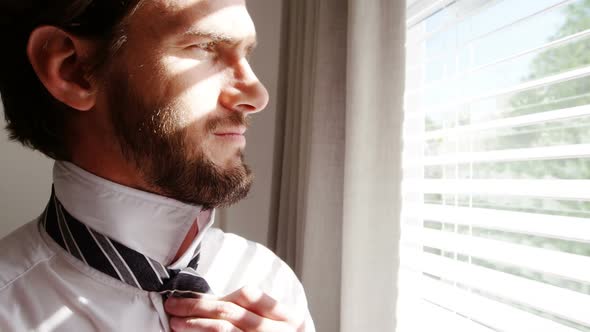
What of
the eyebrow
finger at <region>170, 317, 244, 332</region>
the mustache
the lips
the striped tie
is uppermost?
the eyebrow

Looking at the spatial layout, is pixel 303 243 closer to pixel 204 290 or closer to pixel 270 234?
pixel 270 234

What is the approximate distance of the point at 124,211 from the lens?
2.45ft

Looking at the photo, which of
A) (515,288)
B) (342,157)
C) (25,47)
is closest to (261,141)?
(342,157)

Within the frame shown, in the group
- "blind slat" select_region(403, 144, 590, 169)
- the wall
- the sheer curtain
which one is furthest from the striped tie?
the wall

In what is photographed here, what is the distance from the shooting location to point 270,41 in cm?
177

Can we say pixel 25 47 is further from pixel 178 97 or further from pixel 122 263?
pixel 122 263

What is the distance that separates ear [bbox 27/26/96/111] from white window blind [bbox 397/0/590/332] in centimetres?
88

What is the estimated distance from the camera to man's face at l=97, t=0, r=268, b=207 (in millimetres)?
776

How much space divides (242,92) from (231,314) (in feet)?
1.47

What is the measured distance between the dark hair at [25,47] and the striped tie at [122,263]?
202 mm

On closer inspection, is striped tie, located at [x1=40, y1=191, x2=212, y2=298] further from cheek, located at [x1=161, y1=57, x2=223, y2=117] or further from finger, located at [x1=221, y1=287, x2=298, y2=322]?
cheek, located at [x1=161, y1=57, x2=223, y2=117]

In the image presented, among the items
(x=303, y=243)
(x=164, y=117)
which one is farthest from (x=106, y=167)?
(x=303, y=243)

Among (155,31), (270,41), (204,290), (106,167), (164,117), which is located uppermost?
(270,41)

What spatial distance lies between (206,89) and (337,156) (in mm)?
525
